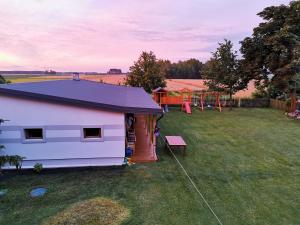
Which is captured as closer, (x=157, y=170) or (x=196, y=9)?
(x=157, y=170)

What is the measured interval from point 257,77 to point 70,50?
22714 mm

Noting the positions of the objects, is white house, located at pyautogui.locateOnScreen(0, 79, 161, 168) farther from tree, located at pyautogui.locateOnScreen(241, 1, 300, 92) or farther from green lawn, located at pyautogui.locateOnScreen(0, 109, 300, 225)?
tree, located at pyautogui.locateOnScreen(241, 1, 300, 92)

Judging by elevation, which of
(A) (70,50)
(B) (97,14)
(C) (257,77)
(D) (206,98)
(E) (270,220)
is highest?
(B) (97,14)

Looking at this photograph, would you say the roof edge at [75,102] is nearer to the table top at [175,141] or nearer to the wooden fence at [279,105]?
the table top at [175,141]

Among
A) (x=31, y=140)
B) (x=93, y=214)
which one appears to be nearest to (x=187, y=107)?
(x=31, y=140)

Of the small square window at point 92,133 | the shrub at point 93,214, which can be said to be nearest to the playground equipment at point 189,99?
the small square window at point 92,133

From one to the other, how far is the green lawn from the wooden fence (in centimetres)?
1243

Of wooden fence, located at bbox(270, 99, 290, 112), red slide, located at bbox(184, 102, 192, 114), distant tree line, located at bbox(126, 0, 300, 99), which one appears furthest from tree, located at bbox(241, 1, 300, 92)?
red slide, located at bbox(184, 102, 192, 114)

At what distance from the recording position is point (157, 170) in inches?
366

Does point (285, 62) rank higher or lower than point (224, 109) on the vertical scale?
higher

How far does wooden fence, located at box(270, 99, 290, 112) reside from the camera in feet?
77.9

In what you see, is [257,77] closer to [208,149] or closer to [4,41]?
[208,149]

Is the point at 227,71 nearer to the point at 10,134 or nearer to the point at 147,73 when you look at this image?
the point at 147,73

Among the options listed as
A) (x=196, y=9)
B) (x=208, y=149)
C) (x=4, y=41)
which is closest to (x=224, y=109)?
(x=196, y=9)
